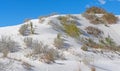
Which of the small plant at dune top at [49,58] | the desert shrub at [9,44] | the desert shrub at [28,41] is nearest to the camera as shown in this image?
the small plant at dune top at [49,58]

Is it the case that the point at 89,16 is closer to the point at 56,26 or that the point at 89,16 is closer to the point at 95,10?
the point at 95,10

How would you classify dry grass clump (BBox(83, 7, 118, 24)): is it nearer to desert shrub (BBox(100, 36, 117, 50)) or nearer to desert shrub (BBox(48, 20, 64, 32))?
desert shrub (BBox(100, 36, 117, 50))

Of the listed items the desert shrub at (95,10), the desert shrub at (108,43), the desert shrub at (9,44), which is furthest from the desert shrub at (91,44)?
the desert shrub at (95,10)

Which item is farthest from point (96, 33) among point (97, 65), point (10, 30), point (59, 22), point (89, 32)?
point (97, 65)

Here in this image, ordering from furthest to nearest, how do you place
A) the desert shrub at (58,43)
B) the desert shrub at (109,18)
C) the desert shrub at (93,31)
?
the desert shrub at (109,18) → the desert shrub at (93,31) → the desert shrub at (58,43)

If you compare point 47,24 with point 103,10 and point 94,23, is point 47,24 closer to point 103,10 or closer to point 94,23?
point 94,23

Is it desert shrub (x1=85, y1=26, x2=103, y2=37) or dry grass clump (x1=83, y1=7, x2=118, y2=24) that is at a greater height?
dry grass clump (x1=83, y1=7, x2=118, y2=24)

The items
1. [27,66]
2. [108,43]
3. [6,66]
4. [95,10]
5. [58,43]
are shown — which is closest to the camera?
[6,66]

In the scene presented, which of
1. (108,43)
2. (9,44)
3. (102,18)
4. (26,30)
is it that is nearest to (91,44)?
(108,43)

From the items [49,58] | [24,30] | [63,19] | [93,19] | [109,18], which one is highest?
[109,18]

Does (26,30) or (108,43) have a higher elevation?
(26,30)

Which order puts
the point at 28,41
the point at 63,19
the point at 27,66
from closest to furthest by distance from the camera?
the point at 27,66
the point at 28,41
the point at 63,19

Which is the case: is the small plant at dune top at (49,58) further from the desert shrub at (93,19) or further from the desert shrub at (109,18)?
the desert shrub at (109,18)

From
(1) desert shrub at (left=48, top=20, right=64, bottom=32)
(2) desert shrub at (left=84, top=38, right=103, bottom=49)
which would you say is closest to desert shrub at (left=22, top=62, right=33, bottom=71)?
(2) desert shrub at (left=84, top=38, right=103, bottom=49)
